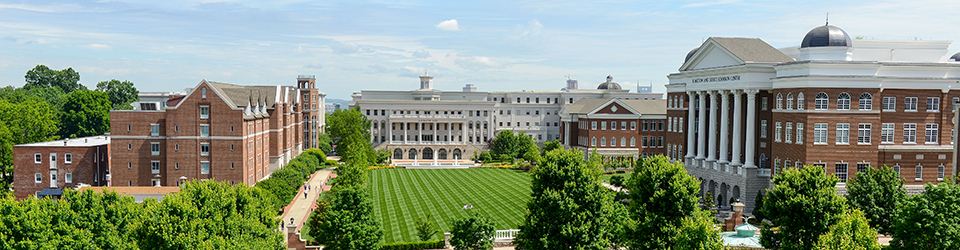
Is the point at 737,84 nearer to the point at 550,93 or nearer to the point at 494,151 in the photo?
Answer: the point at 494,151

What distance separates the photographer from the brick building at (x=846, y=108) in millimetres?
51844

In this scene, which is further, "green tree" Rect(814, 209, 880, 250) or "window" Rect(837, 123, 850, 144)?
"window" Rect(837, 123, 850, 144)

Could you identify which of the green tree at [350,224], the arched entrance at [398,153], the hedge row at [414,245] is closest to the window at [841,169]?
the hedge row at [414,245]

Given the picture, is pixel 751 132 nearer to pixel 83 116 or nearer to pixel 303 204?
pixel 303 204

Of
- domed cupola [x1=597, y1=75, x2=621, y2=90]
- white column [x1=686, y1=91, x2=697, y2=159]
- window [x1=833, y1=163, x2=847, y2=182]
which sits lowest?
window [x1=833, y1=163, x2=847, y2=182]

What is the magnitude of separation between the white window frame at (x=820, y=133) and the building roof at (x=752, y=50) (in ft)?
31.3

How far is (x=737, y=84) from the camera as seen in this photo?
59.5 m

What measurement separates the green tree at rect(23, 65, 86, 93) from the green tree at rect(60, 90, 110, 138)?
40237 millimetres

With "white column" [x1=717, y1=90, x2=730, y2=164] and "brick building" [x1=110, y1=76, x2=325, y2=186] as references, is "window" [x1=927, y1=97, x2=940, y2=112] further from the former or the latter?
"brick building" [x1=110, y1=76, x2=325, y2=186]

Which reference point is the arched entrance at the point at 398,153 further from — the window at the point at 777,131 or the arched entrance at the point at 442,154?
the window at the point at 777,131

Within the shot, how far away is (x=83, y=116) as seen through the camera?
110500 mm

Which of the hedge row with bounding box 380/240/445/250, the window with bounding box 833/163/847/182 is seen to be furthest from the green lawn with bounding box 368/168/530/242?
Result: the window with bounding box 833/163/847/182

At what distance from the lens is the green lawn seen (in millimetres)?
54578

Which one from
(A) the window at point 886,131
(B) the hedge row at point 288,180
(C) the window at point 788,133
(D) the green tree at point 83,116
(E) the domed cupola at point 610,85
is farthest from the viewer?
(E) the domed cupola at point 610,85
